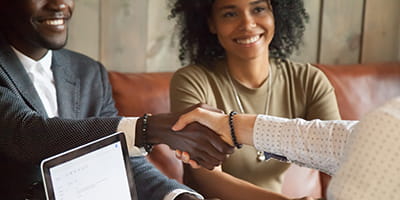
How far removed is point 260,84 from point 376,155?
3.32ft

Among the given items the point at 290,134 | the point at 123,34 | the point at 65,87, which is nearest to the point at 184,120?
the point at 290,134

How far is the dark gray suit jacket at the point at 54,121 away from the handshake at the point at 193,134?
76 mm

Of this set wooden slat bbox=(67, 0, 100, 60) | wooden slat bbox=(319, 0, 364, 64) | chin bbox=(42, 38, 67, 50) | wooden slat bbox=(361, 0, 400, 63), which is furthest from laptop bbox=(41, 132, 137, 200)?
wooden slat bbox=(361, 0, 400, 63)

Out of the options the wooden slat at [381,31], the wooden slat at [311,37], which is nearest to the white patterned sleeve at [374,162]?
the wooden slat at [311,37]

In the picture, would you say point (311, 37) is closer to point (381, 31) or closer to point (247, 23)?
point (381, 31)

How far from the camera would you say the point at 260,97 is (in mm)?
1693

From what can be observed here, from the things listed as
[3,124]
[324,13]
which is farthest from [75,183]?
[324,13]

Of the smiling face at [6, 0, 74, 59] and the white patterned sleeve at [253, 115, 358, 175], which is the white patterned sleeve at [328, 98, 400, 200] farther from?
the smiling face at [6, 0, 74, 59]

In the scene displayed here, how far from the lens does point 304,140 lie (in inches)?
43.9

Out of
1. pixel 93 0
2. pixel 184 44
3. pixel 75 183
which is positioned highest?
pixel 93 0

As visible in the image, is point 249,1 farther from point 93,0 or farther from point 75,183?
point 75,183

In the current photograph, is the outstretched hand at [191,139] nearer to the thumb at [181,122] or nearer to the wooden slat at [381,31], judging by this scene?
the thumb at [181,122]

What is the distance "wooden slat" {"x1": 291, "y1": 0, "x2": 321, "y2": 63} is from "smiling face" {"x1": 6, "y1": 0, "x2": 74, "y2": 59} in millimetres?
1150

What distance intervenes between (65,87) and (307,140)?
684 mm
